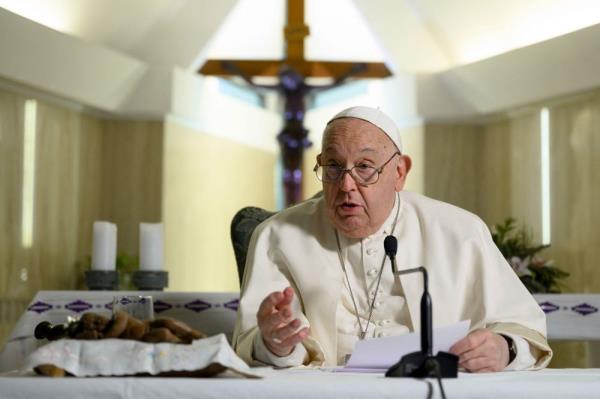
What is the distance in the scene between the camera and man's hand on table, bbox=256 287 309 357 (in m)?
2.82

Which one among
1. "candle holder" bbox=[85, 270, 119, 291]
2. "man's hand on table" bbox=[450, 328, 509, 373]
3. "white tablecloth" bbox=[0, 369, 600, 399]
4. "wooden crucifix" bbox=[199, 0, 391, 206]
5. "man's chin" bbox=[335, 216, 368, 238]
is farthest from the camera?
"wooden crucifix" bbox=[199, 0, 391, 206]

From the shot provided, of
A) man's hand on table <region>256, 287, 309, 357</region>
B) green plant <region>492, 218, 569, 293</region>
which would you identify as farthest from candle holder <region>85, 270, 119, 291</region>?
man's hand on table <region>256, 287, 309, 357</region>

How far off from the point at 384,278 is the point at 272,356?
0.76m

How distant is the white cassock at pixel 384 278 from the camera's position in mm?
3525

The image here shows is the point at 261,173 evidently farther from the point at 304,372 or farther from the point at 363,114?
the point at 304,372

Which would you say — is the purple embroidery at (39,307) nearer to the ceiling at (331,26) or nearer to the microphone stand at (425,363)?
the microphone stand at (425,363)

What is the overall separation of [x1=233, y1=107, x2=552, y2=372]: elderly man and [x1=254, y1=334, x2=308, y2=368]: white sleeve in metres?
0.16

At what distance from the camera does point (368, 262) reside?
3.77 m

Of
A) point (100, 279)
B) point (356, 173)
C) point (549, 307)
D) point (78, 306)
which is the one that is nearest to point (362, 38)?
point (100, 279)

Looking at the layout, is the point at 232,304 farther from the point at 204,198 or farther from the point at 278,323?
the point at 204,198

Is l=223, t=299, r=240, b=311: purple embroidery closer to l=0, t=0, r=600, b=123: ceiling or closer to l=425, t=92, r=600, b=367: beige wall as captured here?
l=425, t=92, r=600, b=367: beige wall

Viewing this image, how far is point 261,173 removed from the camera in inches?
406

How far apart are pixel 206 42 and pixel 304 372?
6739 mm

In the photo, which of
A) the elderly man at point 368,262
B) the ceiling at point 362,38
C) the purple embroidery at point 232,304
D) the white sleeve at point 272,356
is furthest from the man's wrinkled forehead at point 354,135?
the ceiling at point 362,38
